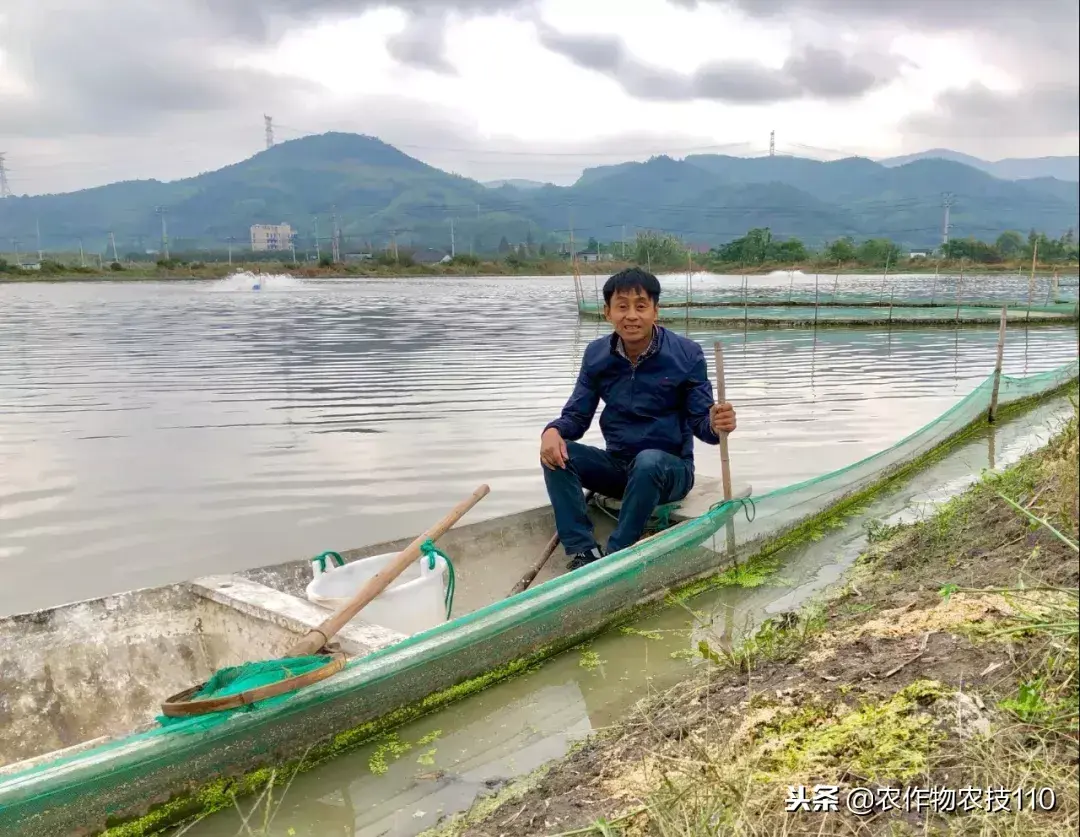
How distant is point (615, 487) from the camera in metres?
4.35

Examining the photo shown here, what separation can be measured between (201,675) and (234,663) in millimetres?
153

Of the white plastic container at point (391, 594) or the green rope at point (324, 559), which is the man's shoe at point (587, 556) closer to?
the white plastic container at point (391, 594)

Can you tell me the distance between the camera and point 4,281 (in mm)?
54000

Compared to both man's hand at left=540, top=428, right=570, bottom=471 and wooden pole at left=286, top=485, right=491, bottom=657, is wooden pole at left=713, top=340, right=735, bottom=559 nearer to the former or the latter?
man's hand at left=540, top=428, right=570, bottom=471

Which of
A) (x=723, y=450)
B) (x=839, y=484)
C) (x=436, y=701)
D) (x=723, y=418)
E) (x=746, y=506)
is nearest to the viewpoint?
(x=436, y=701)

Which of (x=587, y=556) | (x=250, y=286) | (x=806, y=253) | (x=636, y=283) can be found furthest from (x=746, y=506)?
(x=806, y=253)

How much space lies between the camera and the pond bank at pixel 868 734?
1824mm

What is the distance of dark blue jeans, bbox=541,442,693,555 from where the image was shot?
399cm

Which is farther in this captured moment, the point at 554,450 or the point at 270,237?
the point at 270,237

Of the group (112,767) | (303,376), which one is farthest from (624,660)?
(303,376)

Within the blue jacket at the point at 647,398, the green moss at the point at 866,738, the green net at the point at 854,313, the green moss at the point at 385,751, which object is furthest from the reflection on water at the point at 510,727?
the green net at the point at 854,313

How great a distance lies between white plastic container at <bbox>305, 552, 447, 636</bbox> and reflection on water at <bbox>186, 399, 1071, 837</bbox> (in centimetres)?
43

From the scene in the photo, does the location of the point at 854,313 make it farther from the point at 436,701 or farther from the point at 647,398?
the point at 436,701

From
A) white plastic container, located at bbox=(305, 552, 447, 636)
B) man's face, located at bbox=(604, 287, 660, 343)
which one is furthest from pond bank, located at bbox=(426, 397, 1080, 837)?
man's face, located at bbox=(604, 287, 660, 343)
